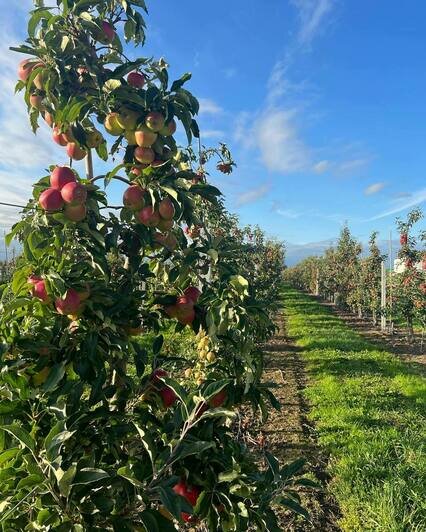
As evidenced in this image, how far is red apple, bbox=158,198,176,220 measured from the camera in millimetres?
1504

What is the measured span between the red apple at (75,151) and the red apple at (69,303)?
57cm

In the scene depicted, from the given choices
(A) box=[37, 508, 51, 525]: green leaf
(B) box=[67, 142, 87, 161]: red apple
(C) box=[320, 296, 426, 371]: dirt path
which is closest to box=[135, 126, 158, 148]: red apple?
(B) box=[67, 142, 87, 161]: red apple

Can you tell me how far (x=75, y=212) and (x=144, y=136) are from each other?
1.21 ft

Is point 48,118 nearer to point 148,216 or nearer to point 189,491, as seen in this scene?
point 148,216

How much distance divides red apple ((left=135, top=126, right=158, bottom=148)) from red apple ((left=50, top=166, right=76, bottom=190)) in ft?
0.85

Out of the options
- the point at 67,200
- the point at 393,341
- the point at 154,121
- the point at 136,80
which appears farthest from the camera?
the point at 393,341

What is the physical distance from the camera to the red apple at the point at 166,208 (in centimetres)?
150

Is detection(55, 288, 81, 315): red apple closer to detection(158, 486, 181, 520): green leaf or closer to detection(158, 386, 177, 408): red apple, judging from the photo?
detection(158, 386, 177, 408): red apple

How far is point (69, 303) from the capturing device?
4.61 ft

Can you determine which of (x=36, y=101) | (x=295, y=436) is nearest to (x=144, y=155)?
(x=36, y=101)

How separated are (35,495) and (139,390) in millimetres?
524

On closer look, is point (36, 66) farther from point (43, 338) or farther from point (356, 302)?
point (356, 302)

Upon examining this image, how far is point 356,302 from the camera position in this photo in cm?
1692

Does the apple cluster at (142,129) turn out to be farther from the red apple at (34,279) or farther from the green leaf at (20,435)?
the green leaf at (20,435)
